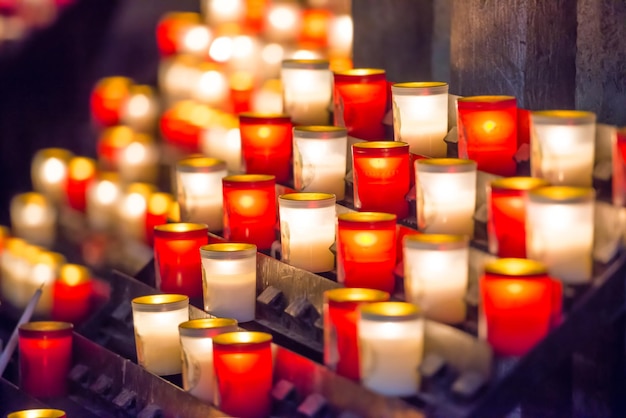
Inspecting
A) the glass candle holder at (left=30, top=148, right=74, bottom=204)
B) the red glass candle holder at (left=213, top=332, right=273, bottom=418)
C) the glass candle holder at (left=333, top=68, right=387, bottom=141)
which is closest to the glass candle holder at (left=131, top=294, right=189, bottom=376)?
the red glass candle holder at (left=213, top=332, right=273, bottom=418)

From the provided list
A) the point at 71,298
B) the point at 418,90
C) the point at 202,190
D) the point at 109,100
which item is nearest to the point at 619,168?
the point at 418,90

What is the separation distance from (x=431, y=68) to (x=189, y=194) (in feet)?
6.33

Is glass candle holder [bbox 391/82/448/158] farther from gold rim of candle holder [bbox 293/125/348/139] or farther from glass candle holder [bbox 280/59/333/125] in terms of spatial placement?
glass candle holder [bbox 280/59/333/125]

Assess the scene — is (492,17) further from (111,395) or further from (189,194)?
(111,395)

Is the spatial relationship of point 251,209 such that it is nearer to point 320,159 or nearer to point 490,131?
point 320,159

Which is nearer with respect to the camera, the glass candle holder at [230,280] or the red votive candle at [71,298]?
the glass candle holder at [230,280]

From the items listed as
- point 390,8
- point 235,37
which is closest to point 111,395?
point 390,8

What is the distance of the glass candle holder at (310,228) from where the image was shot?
3.27 metres

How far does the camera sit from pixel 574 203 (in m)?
2.68

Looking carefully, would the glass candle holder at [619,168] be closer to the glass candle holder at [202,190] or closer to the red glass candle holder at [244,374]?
the red glass candle holder at [244,374]

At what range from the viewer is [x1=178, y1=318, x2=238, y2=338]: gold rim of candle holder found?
3.11 meters

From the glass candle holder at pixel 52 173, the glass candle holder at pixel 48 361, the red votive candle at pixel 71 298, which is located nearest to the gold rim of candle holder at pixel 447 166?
the glass candle holder at pixel 48 361

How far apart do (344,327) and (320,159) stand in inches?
28.5

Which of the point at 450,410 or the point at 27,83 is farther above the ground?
the point at 27,83
